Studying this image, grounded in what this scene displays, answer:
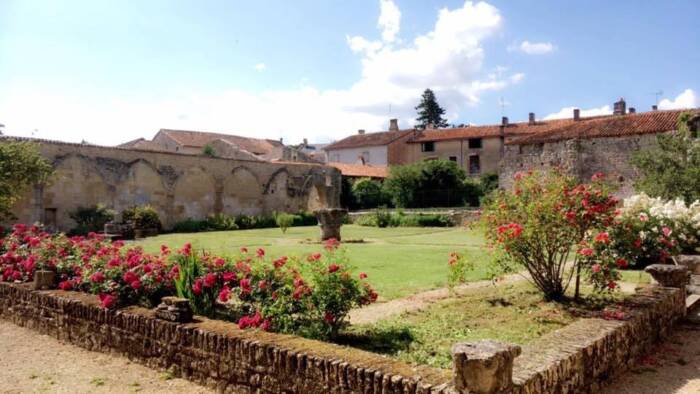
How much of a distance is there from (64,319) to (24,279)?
185cm

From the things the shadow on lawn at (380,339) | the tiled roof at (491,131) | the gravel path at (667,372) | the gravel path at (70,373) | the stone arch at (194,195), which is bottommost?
the gravel path at (70,373)

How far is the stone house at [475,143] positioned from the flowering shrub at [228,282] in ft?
132

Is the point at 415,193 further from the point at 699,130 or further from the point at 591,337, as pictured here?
the point at 591,337

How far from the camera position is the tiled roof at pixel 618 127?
1092 inches

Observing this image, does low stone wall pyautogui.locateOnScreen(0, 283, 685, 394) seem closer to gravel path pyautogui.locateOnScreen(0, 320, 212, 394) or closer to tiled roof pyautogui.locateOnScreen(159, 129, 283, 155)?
gravel path pyautogui.locateOnScreen(0, 320, 212, 394)

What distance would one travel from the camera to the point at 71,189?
24.4 meters

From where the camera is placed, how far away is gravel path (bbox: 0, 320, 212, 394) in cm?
500

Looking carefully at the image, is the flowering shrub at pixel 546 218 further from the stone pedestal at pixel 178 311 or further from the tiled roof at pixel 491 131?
the tiled roof at pixel 491 131

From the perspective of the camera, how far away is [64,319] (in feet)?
22.0

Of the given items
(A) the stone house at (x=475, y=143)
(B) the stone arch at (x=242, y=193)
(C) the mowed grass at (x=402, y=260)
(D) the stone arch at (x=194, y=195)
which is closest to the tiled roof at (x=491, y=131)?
(A) the stone house at (x=475, y=143)

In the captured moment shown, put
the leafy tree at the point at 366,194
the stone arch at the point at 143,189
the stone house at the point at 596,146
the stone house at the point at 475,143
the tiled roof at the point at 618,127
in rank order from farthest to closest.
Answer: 1. the stone house at the point at 475,143
2. the leafy tree at the point at 366,194
3. the stone house at the point at 596,146
4. the tiled roof at the point at 618,127
5. the stone arch at the point at 143,189

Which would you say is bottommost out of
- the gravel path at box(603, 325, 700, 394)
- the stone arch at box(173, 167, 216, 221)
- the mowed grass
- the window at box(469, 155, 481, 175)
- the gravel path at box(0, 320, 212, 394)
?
the gravel path at box(0, 320, 212, 394)

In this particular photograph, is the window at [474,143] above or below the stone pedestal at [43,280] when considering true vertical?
above

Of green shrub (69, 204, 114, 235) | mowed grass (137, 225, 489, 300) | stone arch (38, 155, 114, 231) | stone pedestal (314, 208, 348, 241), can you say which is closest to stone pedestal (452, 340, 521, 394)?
mowed grass (137, 225, 489, 300)
